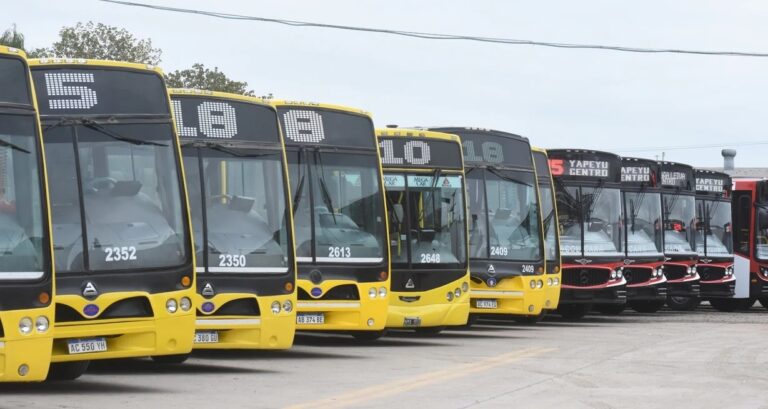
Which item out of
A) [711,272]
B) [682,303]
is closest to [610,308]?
[711,272]

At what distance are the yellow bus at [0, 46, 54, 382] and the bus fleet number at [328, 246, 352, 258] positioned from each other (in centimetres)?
680

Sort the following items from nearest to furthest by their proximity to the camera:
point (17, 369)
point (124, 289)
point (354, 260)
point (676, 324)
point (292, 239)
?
point (17, 369)
point (124, 289)
point (292, 239)
point (354, 260)
point (676, 324)

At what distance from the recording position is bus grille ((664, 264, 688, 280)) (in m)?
32.1

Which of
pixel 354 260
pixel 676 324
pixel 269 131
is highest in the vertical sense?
pixel 269 131

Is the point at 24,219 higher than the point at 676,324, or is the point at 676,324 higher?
the point at 24,219

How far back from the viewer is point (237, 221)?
16141mm

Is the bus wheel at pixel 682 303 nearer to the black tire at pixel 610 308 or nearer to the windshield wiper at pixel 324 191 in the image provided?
the black tire at pixel 610 308

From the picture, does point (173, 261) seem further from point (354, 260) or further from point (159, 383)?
point (354, 260)

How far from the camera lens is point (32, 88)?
475 inches

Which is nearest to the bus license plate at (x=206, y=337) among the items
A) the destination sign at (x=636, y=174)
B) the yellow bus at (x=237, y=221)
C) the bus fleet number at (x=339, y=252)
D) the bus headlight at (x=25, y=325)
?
the yellow bus at (x=237, y=221)

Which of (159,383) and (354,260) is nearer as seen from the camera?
(159,383)

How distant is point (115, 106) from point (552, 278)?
12.1 meters

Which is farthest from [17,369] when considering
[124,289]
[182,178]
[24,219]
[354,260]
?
[354,260]

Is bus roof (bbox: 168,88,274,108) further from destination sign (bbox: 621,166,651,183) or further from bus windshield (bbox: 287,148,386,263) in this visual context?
destination sign (bbox: 621,166,651,183)
